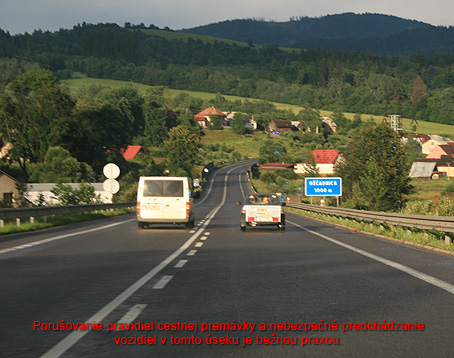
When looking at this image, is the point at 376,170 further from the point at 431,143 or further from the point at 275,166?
the point at 431,143

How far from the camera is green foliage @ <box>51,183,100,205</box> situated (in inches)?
1308

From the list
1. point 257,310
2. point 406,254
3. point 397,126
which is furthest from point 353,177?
point 257,310

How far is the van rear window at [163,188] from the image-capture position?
23.8m

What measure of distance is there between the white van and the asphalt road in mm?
8325

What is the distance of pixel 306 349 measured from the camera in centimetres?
571

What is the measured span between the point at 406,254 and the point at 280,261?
3395 mm

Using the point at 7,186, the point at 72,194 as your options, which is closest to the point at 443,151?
the point at 7,186

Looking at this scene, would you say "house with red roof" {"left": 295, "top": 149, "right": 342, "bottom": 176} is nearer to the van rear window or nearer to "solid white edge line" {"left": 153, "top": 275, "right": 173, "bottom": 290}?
the van rear window

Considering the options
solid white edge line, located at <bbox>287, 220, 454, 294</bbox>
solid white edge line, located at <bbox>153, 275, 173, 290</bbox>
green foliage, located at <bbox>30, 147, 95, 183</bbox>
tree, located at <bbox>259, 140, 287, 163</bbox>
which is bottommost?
solid white edge line, located at <bbox>287, 220, 454, 294</bbox>

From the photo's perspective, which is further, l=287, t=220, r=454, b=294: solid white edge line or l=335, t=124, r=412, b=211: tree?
l=335, t=124, r=412, b=211: tree

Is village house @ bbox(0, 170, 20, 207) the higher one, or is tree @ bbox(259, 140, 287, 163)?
tree @ bbox(259, 140, 287, 163)

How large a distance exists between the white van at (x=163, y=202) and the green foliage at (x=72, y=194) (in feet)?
34.1

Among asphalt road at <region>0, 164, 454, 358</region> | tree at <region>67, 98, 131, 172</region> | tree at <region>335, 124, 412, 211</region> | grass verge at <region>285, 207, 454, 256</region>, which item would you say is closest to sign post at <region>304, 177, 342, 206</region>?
tree at <region>335, 124, 412, 211</region>

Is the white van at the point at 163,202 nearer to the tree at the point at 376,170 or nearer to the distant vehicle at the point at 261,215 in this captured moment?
the distant vehicle at the point at 261,215
